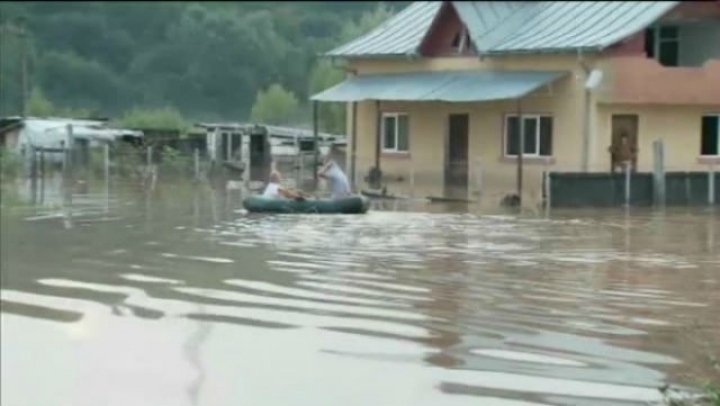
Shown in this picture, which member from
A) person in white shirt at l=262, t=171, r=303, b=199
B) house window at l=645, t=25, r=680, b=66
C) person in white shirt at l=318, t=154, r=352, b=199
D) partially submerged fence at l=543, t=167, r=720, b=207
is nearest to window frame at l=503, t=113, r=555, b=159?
house window at l=645, t=25, r=680, b=66

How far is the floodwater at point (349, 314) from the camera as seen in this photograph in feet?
34.8

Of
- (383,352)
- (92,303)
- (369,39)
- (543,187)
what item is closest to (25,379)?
(383,352)

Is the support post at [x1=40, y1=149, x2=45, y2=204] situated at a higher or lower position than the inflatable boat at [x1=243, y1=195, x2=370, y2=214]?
higher

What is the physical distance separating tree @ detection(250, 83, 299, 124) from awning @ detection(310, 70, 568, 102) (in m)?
2.09

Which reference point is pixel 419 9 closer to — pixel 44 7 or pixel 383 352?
pixel 44 7

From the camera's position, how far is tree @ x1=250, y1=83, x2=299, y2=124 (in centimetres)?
4122

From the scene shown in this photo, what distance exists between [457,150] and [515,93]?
4.82 meters

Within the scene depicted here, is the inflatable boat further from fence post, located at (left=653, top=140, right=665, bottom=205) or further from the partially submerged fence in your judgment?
fence post, located at (left=653, top=140, right=665, bottom=205)

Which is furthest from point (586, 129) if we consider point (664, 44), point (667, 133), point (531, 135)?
point (664, 44)

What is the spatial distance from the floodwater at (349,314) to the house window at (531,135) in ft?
40.6

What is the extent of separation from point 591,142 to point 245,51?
17702 mm

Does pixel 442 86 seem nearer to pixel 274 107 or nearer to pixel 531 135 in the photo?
pixel 531 135

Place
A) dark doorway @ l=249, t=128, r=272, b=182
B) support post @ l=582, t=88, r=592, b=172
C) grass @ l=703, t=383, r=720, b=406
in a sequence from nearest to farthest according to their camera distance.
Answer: grass @ l=703, t=383, r=720, b=406 < support post @ l=582, t=88, r=592, b=172 < dark doorway @ l=249, t=128, r=272, b=182

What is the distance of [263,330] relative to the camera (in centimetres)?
→ 1308
